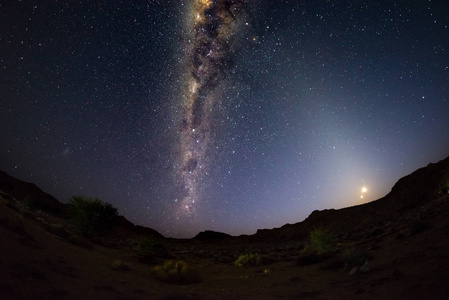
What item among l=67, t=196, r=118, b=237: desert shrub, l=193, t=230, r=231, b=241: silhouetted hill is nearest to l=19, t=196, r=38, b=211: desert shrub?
l=67, t=196, r=118, b=237: desert shrub

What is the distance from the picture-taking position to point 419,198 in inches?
2000

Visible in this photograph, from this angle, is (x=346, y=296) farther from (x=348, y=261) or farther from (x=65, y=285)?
(x=65, y=285)

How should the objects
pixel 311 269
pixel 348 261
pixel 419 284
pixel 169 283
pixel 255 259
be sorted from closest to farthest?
pixel 419 284 < pixel 169 283 < pixel 348 261 < pixel 311 269 < pixel 255 259

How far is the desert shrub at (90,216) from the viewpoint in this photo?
24.1m

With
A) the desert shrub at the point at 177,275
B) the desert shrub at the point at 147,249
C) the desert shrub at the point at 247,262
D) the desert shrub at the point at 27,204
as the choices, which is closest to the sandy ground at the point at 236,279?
the desert shrub at the point at 177,275

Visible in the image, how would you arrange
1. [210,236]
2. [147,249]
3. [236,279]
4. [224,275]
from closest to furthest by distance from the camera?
1. [236,279]
2. [224,275]
3. [147,249]
4. [210,236]

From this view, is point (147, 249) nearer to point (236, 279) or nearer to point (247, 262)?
point (247, 262)

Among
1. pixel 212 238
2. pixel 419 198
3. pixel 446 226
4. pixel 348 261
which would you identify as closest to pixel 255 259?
pixel 348 261

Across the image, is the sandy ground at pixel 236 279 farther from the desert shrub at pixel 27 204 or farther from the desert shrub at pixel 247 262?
the desert shrub at pixel 27 204

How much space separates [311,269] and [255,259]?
21.0 feet

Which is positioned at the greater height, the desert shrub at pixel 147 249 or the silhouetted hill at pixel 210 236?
the silhouetted hill at pixel 210 236

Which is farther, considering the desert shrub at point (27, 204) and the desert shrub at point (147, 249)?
the desert shrub at point (27, 204)

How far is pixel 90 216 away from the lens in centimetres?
2466

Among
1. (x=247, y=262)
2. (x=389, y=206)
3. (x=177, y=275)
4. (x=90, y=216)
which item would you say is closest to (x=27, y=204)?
(x=90, y=216)
